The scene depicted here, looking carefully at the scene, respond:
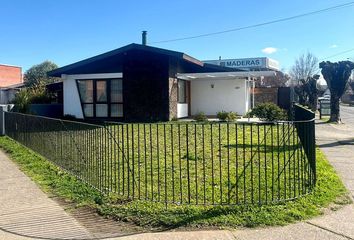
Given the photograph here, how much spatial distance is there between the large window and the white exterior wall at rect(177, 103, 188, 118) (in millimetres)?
3352

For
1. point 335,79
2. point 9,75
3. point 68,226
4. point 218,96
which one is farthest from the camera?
point 9,75

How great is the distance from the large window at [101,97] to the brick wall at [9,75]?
53.4 metres

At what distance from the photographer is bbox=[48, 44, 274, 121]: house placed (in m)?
20.2

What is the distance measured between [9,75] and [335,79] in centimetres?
6285

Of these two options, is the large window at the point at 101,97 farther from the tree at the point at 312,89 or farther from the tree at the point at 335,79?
the tree at the point at 312,89

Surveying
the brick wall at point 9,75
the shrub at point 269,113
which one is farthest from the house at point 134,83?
the brick wall at point 9,75

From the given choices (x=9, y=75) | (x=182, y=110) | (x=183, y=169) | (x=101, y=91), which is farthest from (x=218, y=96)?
(x=9, y=75)

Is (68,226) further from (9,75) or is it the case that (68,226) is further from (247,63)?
(9,75)

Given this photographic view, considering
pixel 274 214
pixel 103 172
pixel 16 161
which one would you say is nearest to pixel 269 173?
pixel 274 214

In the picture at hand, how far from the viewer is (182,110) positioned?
23.7 meters

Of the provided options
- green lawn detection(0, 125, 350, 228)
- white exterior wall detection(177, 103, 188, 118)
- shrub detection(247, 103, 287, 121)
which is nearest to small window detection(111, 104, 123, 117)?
white exterior wall detection(177, 103, 188, 118)

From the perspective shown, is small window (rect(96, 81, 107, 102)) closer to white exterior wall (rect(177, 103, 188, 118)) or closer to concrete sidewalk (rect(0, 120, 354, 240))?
white exterior wall (rect(177, 103, 188, 118))

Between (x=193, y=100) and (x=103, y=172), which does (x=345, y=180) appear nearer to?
(x=103, y=172)

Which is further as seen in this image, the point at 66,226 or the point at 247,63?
the point at 247,63
